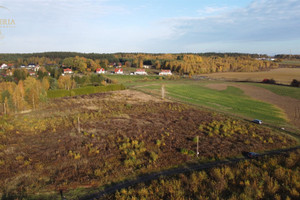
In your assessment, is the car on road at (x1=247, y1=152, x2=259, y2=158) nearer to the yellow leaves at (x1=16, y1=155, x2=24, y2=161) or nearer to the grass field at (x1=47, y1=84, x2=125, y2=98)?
the yellow leaves at (x1=16, y1=155, x2=24, y2=161)

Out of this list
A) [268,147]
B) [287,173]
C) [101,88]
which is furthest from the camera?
[101,88]

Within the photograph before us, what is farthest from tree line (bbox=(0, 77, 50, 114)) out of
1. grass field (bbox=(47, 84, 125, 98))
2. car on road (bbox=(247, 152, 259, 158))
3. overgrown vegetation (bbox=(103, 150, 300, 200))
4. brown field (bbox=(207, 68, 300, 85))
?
brown field (bbox=(207, 68, 300, 85))

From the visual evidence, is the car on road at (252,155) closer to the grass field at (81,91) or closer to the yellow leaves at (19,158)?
the yellow leaves at (19,158)

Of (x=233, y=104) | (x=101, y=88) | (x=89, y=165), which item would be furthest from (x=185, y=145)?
(x=101, y=88)

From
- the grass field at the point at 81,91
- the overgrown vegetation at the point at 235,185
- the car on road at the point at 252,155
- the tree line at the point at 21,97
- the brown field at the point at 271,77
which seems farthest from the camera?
the brown field at the point at 271,77

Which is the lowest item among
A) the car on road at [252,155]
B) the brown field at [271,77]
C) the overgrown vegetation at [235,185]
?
the car on road at [252,155]

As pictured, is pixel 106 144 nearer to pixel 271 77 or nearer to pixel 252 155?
pixel 252 155

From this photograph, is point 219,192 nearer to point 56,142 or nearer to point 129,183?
point 129,183

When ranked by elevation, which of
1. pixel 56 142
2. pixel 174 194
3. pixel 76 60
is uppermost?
pixel 76 60

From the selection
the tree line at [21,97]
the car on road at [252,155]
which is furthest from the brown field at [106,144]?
the tree line at [21,97]
